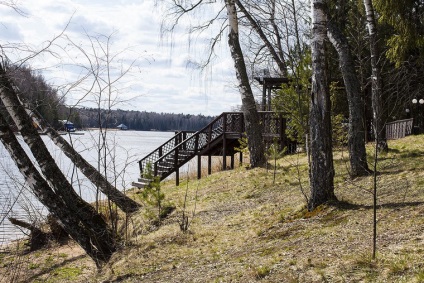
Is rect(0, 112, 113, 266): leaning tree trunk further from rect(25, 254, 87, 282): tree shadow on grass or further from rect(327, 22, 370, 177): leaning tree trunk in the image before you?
rect(327, 22, 370, 177): leaning tree trunk

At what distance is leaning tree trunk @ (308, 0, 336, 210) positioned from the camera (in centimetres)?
778

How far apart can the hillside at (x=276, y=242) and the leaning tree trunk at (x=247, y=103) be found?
344cm

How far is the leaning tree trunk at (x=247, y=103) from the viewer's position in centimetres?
1541

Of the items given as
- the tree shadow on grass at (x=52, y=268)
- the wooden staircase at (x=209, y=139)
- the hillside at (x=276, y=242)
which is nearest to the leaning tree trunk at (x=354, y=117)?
the hillside at (x=276, y=242)

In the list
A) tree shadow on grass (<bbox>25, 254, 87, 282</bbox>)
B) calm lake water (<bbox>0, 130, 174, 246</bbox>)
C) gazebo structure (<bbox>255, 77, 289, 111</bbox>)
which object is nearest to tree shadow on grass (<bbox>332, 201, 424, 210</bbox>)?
calm lake water (<bbox>0, 130, 174, 246</bbox>)

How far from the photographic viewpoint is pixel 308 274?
16.9 ft

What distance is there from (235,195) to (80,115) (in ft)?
15.8

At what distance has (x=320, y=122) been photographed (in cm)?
774

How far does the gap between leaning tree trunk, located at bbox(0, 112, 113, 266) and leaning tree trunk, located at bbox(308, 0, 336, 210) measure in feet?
12.0

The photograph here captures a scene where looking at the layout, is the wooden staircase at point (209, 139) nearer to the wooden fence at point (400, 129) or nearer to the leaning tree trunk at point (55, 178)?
the wooden fence at point (400, 129)

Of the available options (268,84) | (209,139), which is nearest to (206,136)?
(209,139)

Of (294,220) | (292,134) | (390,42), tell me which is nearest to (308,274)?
(294,220)

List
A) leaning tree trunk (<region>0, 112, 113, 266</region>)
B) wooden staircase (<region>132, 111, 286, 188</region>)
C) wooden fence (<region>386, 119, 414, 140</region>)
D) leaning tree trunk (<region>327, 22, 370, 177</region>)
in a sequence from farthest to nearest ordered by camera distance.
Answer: wooden fence (<region>386, 119, 414, 140</region>) → wooden staircase (<region>132, 111, 286, 188</region>) → leaning tree trunk (<region>327, 22, 370, 177</region>) → leaning tree trunk (<region>0, 112, 113, 266</region>)

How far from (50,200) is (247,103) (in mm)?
8526
